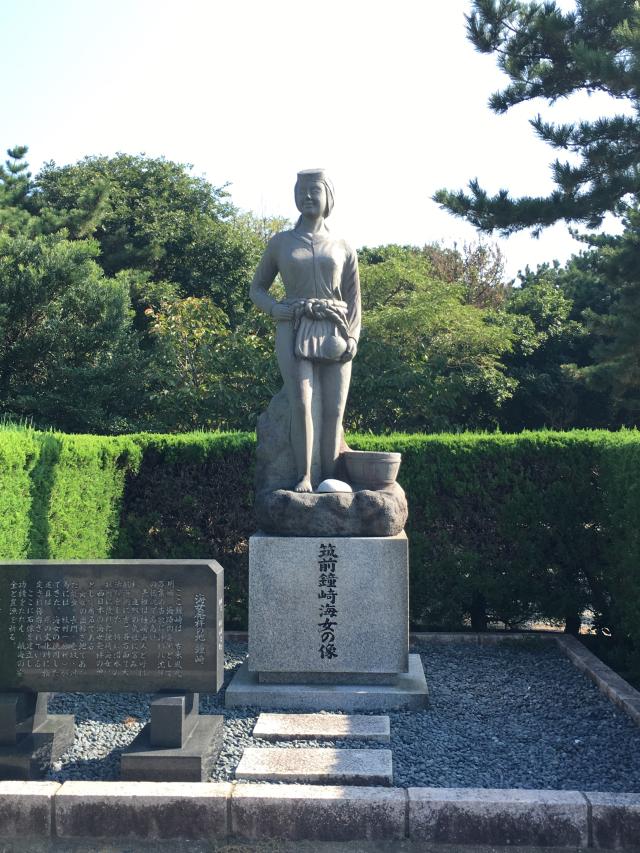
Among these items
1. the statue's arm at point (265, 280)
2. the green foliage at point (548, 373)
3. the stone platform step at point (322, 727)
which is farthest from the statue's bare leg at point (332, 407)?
the green foliage at point (548, 373)

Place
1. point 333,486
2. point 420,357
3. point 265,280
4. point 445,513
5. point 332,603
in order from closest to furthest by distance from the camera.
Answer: point 332,603, point 333,486, point 265,280, point 445,513, point 420,357

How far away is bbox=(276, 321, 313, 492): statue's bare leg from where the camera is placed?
5.91 metres

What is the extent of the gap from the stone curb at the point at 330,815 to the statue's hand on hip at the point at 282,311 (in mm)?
3216

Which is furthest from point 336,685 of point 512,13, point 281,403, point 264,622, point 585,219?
point 512,13

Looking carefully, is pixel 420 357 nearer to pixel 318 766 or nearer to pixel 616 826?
pixel 318 766

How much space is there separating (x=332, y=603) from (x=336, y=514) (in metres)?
0.61

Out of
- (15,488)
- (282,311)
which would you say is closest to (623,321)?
(282,311)

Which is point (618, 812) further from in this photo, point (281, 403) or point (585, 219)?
point (585, 219)

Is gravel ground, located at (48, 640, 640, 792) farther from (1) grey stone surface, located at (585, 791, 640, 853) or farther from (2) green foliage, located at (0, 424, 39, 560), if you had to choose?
(2) green foliage, located at (0, 424, 39, 560)

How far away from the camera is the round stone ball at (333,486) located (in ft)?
19.0

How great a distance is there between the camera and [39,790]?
12.9 ft

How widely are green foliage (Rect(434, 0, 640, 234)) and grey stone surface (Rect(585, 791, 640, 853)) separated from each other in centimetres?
764

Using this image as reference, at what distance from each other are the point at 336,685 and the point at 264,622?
656 millimetres

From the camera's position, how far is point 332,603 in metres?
5.67
